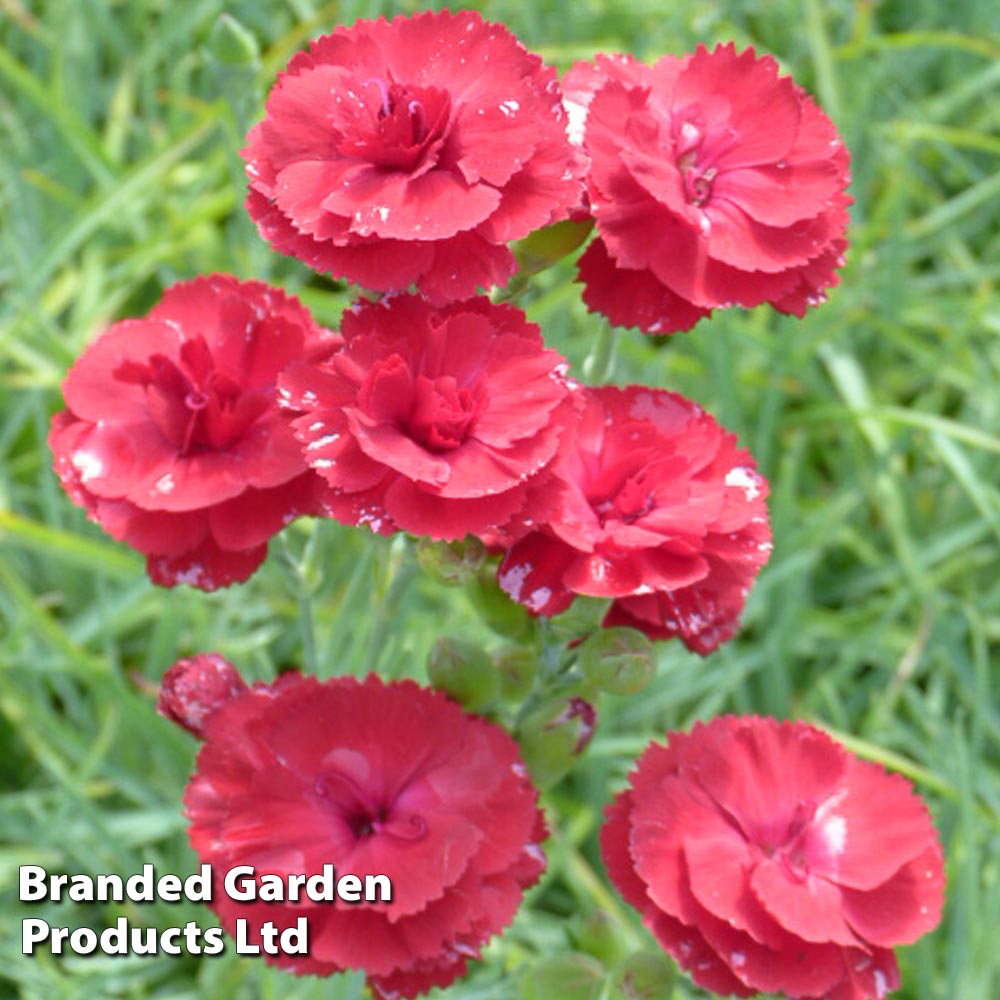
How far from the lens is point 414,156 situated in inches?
31.9

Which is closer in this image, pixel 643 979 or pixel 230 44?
pixel 643 979

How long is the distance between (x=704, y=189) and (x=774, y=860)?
375mm

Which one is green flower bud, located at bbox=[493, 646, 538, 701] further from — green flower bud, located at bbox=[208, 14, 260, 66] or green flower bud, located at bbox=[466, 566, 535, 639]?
green flower bud, located at bbox=[208, 14, 260, 66]

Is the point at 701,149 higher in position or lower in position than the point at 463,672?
higher

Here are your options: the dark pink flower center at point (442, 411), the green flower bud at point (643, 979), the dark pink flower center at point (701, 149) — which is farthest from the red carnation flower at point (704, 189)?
the green flower bud at point (643, 979)

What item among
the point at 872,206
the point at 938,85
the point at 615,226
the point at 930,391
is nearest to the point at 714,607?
the point at 615,226

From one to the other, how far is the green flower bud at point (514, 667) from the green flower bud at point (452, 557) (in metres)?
0.11

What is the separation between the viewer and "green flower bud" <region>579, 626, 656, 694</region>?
878 millimetres

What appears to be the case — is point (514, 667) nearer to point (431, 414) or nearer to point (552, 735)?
point (552, 735)

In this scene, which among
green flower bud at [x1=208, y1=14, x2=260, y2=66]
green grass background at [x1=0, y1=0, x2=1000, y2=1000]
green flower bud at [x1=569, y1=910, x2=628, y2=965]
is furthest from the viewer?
green grass background at [x1=0, y1=0, x2=1000, y2=1000]

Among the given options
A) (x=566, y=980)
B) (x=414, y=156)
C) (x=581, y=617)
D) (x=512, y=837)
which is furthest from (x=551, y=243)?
(x=566, y=980)

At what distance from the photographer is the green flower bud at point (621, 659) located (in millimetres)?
878

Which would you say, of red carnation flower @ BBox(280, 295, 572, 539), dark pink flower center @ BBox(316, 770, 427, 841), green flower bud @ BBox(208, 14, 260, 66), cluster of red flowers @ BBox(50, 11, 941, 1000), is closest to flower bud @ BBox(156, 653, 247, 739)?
cluster of red flowers @ BBox(50, 11, 941, 1000)

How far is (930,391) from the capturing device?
1795 millimetres
